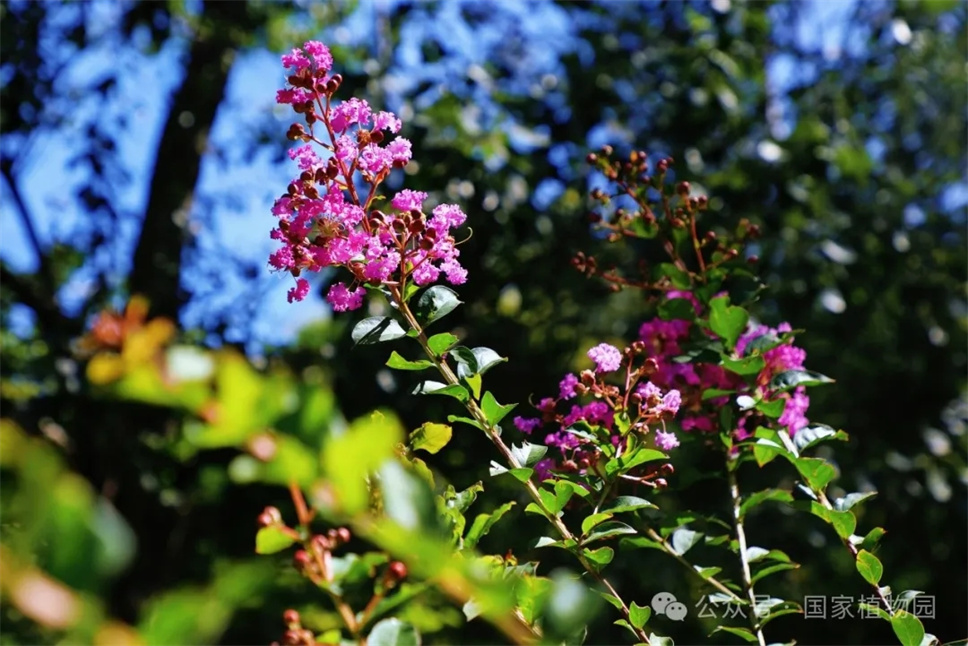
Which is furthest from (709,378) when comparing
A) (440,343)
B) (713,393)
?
(440,343)

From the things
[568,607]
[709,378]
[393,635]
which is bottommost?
[709,378]

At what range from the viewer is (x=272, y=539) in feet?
1.93

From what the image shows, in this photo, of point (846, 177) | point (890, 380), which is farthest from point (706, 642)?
point (846, 177)

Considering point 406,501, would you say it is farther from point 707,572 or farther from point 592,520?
point 707,572

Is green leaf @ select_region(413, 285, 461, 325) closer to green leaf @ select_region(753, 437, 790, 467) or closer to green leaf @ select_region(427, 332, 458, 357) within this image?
green leaf @ select_region(427, 332, 458, 357)

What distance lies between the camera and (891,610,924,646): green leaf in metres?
0.80

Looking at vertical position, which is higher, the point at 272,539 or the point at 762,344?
the point at 272,539

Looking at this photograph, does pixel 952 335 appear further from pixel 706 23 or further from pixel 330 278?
pixel 330 278

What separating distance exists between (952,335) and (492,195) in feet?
3.88

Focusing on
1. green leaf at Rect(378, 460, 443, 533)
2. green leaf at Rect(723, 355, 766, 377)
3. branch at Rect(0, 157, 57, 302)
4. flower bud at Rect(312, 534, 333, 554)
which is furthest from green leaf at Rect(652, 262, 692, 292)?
branch at Rect(0, 157, 57, 302)

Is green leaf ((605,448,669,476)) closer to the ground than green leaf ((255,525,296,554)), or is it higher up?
closer to the ground

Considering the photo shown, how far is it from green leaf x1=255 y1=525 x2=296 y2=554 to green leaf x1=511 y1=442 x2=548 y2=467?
1.08 ft

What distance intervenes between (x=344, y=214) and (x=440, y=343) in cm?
14

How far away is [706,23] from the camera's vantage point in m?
2.56
